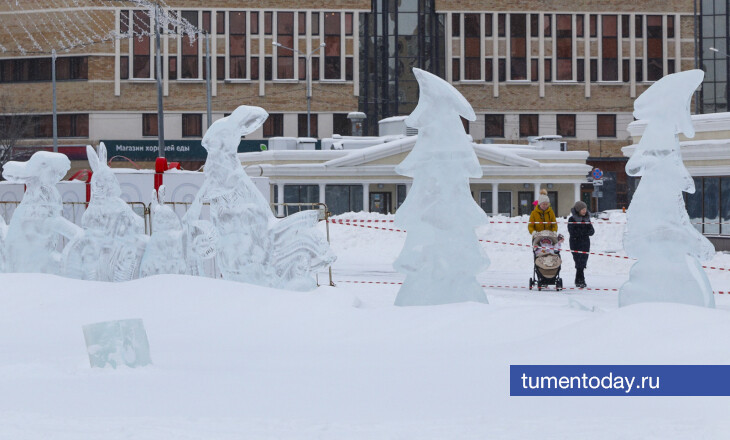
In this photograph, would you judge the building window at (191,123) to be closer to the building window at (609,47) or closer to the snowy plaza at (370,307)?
the building window at (609,47)

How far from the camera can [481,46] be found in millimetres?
69250

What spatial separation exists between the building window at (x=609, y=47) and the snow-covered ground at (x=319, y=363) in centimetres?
5945

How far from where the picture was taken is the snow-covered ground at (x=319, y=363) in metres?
7.00

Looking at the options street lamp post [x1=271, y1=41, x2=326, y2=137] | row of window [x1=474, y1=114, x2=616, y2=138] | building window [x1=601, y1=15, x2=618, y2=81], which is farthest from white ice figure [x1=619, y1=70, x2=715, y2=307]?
building window [x1=601, y1=15, x2=618, y2=81]

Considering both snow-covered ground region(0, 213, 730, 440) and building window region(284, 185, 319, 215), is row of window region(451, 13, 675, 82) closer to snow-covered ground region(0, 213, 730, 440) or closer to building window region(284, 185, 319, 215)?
building window region(284, 185, 319, 215)

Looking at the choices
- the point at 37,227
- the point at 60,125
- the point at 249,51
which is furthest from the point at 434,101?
the point at 60,125

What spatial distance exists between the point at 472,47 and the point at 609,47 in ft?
30.4

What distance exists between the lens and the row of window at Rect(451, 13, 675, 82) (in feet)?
227

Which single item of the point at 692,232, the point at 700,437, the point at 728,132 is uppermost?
the point at 728,132

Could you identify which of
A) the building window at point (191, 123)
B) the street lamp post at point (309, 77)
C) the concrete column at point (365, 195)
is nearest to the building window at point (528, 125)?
the street lamp post at point (309, 77)

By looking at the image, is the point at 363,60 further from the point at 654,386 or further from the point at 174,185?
the point at 654,386

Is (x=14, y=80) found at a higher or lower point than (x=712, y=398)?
higher

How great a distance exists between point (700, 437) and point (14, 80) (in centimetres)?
6722

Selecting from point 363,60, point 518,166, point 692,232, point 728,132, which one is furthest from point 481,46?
point 692,232
